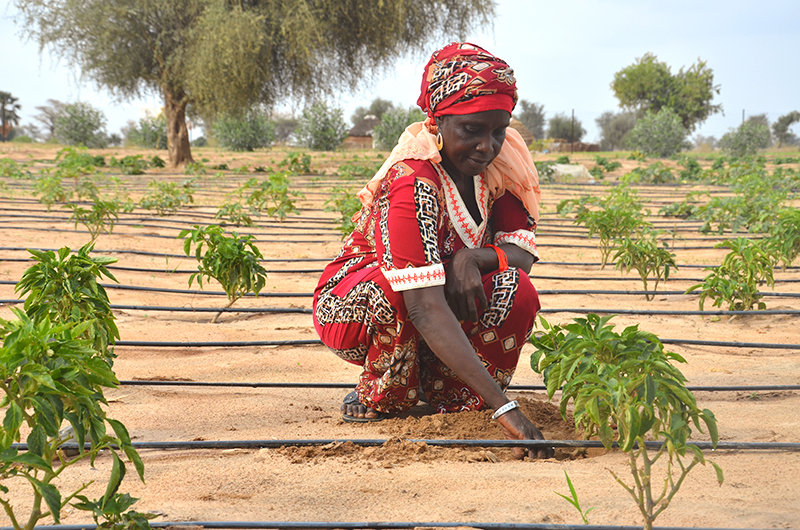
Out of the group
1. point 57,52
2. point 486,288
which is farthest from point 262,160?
point 486,288

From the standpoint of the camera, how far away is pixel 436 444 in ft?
6.66

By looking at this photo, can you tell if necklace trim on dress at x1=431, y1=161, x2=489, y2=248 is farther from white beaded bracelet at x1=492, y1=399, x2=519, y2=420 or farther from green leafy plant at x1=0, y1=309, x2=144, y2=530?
green leafy plant at x1=0, y1=309, x2=144, y2=530

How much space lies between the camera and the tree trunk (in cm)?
1424

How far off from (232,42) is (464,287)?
37.3 feet

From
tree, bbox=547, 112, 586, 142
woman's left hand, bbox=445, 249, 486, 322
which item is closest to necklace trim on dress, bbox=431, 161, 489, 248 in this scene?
woman's left hand, bbox=445, 249, 486, 322

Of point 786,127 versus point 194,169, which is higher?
point 786,127

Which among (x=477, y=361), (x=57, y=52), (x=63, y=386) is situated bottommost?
(x=477, y=361)

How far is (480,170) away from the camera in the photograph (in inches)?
82.7

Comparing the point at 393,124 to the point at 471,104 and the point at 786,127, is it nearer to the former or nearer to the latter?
the point at 471,104

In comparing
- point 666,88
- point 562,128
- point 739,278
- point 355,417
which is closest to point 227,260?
point 355,417

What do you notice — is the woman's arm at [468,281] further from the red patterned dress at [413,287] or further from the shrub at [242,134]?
the shrub at [242,134]

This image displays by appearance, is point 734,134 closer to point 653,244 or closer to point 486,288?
point 653,244

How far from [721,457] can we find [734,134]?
22866 mm

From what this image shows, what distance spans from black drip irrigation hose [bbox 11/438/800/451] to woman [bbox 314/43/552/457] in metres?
0.05
